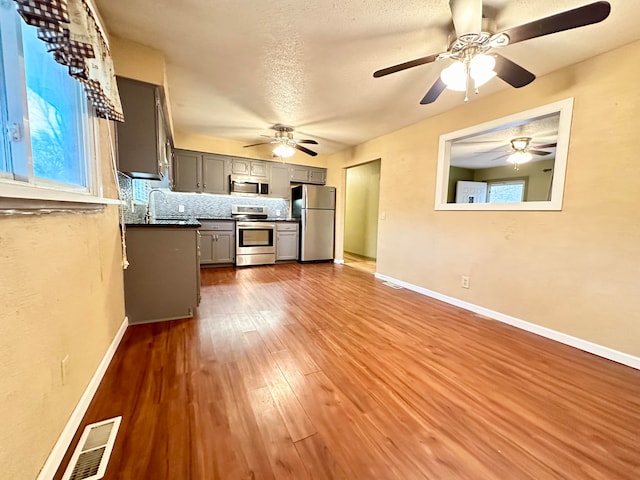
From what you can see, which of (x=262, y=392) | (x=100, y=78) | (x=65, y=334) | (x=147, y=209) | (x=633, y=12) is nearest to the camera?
(x=65, y=334)

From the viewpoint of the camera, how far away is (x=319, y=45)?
6.82ft

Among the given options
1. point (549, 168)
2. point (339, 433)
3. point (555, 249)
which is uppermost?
point (549, 168)

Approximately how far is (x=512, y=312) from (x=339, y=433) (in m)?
2.35

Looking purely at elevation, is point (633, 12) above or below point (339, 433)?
above

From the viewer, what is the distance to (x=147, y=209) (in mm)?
3570

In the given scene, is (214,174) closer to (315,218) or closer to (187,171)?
(187,171)

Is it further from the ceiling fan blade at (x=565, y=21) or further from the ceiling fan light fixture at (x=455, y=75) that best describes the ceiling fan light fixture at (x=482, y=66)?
the ceiling fan blade at (x=565, y=21)

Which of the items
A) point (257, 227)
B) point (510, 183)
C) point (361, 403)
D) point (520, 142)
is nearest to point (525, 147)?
point (520, 142)

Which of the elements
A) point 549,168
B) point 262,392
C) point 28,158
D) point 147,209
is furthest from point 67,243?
point 549,168

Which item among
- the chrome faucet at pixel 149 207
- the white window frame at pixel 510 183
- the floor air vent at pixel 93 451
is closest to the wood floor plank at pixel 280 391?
the floor air vent at pixel 93 451

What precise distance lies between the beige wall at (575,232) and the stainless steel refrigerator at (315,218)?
2.56m

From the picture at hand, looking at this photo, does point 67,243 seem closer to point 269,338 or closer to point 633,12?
point 269,338

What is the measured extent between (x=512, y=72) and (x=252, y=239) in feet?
14.5

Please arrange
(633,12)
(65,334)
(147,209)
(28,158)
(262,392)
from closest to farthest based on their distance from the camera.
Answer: (28,158) → (65,334) → (262,392) → (633,12) → (147,209)
